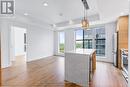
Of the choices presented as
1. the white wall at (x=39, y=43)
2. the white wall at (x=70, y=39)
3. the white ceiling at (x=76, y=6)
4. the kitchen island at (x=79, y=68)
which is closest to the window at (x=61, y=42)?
the white wall at (x=70, y=39)

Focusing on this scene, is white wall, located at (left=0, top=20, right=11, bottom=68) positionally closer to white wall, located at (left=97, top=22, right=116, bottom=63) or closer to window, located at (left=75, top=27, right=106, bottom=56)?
window, located at (left=75, top=27, right=106, bottom=56)

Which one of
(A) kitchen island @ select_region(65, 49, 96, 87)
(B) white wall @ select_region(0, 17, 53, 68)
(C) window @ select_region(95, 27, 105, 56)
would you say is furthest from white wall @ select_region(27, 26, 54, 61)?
(A) kitchen island @ select_region(65, 49, 96, 87)

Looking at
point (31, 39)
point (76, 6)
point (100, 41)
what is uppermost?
point (76, 6)

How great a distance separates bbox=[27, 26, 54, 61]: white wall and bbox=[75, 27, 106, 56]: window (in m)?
2.72

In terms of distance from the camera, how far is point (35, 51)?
25.3ft

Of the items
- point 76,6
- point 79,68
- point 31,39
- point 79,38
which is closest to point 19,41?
point 31,39

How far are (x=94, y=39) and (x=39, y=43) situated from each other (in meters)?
3.89

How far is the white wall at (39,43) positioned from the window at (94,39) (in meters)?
2.72

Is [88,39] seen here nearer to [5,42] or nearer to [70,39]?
[70,39]

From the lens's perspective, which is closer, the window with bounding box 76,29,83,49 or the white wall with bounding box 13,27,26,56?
the window with bounding box 76,29,83,49

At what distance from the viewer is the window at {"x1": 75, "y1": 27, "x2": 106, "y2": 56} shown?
7254mm

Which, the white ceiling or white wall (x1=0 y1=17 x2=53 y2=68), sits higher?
the white ceiling

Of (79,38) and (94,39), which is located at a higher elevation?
(79,38)

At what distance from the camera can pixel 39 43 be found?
8164mm
